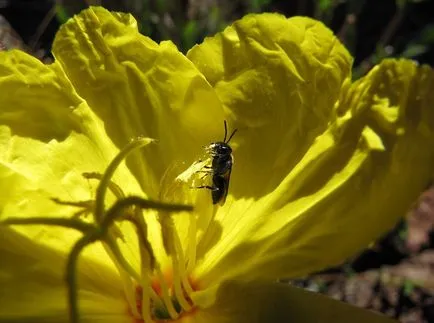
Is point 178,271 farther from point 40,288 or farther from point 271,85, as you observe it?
point 271,85

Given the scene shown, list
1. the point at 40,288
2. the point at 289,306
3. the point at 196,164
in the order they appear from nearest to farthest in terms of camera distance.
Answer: the point at 289,306 < the point at 40,288 < the point at 196,164

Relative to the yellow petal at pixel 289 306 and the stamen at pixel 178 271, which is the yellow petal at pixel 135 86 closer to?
the stamen at pixel 178 271

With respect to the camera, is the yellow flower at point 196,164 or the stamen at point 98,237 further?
the yellow flower at point 196,164

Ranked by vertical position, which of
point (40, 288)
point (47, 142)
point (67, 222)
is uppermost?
point (67, 222)

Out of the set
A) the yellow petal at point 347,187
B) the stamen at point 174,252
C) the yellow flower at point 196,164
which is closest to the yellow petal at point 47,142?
the yellow flower at point 196,164

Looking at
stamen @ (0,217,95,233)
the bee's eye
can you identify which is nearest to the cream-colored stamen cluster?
stamen @ (0,217,95,233)

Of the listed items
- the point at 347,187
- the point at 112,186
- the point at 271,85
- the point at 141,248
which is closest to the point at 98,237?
the point at 141,248
